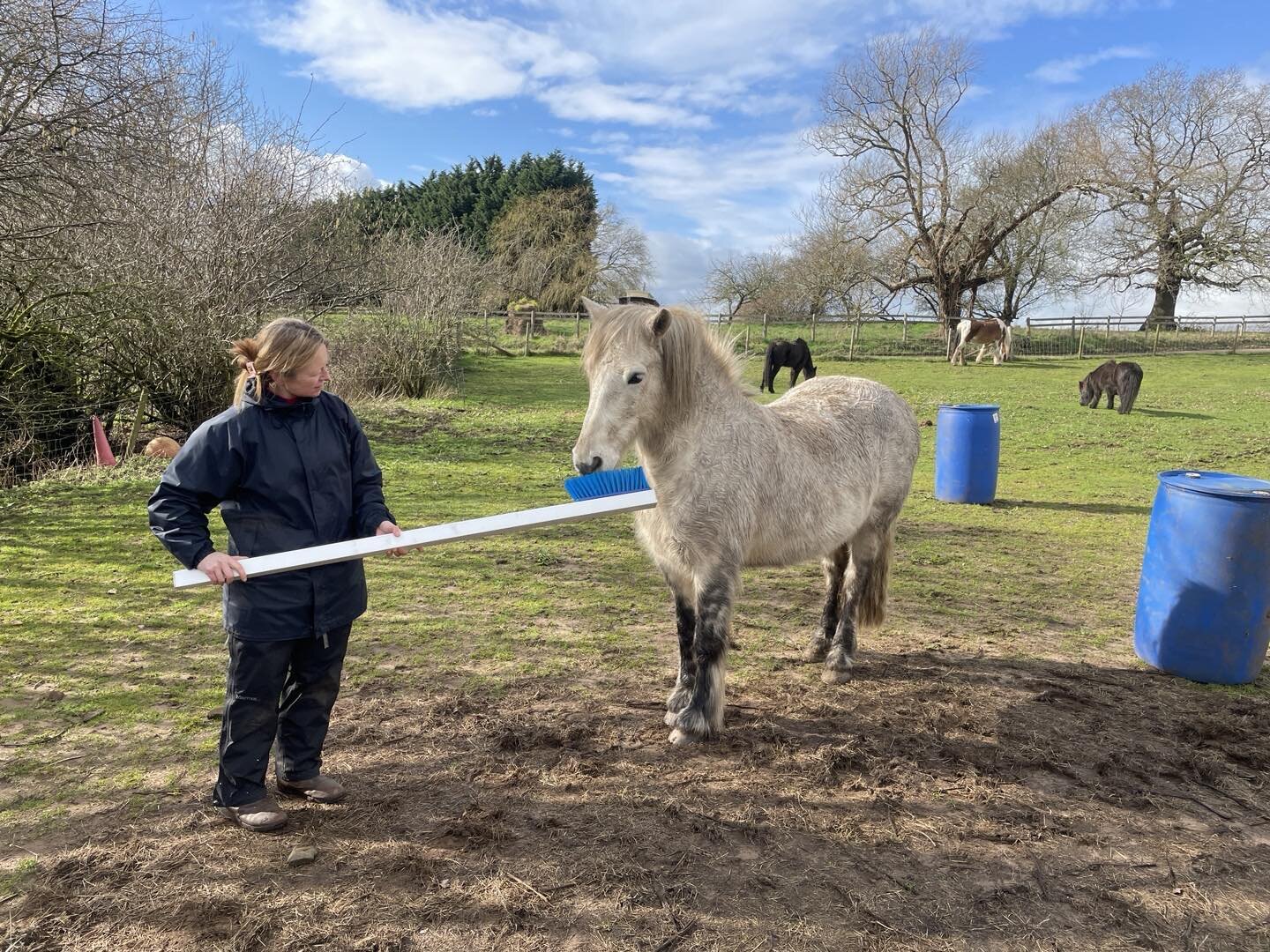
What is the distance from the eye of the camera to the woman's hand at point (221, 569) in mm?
2311

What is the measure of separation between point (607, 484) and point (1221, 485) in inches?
133

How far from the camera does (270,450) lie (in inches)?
98.7

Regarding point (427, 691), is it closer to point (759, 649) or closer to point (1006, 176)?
point (759, 649)

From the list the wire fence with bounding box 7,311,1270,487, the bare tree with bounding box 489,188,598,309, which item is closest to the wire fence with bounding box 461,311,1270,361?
the wire fence with bounding box 7,311,1270,487

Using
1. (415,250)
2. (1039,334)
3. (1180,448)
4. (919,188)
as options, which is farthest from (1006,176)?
(415,250)

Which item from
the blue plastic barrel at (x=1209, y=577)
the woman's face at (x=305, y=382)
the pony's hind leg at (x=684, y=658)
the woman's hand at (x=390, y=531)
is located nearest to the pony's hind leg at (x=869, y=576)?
the pony's hind leg at (x=684, y=658)

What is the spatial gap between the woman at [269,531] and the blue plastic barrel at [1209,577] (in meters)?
4.11

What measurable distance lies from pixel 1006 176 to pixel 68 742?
36530 millimetres

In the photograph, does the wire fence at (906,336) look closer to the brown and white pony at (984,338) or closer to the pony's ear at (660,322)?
the brown and white pony at (984,338)

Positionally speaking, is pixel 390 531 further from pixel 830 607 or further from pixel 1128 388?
pixel 1128 388

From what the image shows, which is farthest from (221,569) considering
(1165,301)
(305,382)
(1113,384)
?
(1165,301)

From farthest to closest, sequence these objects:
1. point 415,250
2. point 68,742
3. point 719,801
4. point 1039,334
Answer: point 1039,334, point 415,250, point 68,742, point 719,801

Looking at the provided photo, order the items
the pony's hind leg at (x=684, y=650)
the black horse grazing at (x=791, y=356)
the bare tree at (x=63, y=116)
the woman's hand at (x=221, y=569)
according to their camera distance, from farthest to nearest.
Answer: the black horse grazing at (x=791, y=356), the bare tree at (x=63, y=116), the pony's hind leg at (x=684, y=650), the woman's hand at (x=221, y=569)

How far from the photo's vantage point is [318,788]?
9.06 ft
